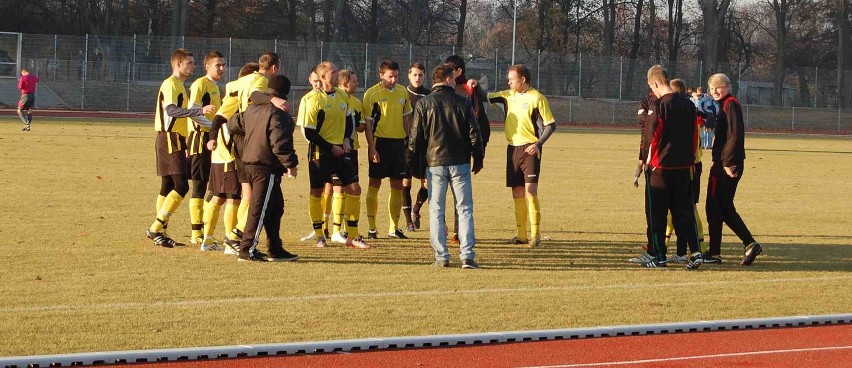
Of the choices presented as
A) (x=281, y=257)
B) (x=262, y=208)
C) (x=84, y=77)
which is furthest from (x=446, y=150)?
(x=84, y=77)

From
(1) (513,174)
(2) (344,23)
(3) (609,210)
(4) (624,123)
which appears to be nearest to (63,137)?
(3) (609,210)

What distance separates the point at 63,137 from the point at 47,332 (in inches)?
937

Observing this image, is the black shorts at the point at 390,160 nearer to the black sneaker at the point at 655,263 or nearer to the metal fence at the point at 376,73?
the black sneaker at the point at 655,263

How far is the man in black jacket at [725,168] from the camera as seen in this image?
11188 mm

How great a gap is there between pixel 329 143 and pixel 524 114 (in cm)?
213

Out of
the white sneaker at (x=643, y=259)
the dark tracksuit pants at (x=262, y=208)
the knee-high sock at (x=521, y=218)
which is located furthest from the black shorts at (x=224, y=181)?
the white sneaker at (x=643, y=259)

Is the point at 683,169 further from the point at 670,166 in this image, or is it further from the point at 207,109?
the point at 207,109

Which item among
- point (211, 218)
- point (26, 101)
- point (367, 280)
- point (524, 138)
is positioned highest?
point (26, 101)

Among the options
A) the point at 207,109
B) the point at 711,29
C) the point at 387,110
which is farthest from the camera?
the point at 711,29

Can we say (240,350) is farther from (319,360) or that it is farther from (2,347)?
(2,347)

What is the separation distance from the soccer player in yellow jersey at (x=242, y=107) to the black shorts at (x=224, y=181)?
12cm

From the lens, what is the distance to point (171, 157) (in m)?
11.9

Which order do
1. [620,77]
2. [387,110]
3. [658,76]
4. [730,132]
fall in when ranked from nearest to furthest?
[658,76] → [730,132] → [387,110] → [620,77]

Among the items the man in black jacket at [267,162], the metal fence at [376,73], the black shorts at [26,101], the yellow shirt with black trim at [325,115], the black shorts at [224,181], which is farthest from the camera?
the metal fence at [376,73]
